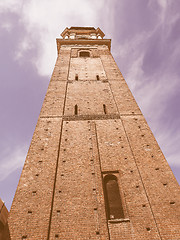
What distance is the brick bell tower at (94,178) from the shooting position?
5.07 metres

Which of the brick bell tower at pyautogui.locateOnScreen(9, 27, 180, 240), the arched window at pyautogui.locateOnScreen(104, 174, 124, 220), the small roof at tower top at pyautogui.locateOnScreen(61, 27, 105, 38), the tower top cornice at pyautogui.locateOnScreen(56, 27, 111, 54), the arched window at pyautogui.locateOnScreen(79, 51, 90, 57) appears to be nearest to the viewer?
the brick bell tower at pyautogui.locateOnScreen(9, 27, 180, 240)

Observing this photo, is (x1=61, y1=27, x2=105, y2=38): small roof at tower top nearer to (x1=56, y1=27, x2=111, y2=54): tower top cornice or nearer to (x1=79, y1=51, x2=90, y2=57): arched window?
(x1=56, y1=27, x2=111, y2=54): tower top cornice

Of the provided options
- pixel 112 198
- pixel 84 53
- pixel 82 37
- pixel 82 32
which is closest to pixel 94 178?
pixel 112 198

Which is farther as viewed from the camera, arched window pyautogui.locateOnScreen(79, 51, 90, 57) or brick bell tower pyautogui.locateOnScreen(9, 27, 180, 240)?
arched window pyautogui.locateOnScreen(79, 51, 90, 57)

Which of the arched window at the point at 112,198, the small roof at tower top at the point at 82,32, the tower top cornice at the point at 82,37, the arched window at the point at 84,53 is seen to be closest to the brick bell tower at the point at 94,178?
the arched window at the point at 112,198

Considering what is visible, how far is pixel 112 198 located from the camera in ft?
20.1

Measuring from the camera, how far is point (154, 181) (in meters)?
6.25

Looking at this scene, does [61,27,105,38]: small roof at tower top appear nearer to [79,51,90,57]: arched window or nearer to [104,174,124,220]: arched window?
[79,51,90,57]: arched window

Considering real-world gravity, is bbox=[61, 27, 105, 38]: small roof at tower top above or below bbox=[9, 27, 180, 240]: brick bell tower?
above

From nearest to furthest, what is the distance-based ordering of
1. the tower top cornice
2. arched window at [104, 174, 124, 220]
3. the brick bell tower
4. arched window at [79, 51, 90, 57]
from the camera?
the brick bell tower → arched window at [104, 174, 124, 220] → arched window at [79, 51, 90, 57] → the tower top cornice

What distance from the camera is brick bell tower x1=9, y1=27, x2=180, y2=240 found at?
16.6ft

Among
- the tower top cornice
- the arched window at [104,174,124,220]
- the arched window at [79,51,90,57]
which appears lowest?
the arched window at [104,174,124,220]

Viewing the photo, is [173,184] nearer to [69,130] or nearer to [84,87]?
[69,130]

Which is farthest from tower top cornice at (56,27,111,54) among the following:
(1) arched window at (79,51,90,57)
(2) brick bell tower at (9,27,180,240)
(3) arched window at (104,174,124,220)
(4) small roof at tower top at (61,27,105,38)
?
(3) arched window at (104,174,124,220)
